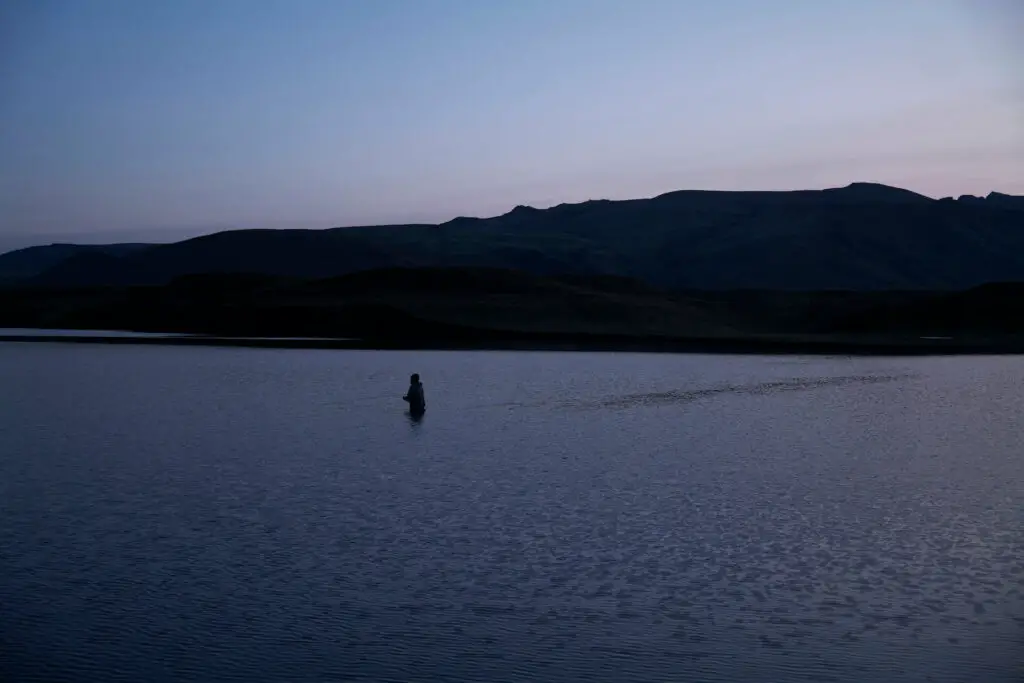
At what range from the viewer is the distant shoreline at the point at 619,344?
5578cm

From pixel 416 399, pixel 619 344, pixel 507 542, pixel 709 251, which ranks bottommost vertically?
pixel 507 542

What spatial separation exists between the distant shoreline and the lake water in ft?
85.5

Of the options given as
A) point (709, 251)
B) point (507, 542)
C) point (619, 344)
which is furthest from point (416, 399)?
point (709, 251)

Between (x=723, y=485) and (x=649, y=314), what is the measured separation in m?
52.1

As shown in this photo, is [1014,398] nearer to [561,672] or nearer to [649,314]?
[561,672]

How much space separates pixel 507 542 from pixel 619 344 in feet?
147

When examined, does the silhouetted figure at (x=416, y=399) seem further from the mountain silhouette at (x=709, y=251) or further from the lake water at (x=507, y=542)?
the mountain silhouette at (x=709, y=251)

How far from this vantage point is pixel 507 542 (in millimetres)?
13984

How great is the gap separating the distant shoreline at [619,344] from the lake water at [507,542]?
26.1 metres

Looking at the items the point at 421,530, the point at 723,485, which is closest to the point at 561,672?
the point at 421,530

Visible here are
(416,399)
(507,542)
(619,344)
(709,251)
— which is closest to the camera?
(507,542)

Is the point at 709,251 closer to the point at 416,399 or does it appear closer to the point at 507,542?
the point at 416,399

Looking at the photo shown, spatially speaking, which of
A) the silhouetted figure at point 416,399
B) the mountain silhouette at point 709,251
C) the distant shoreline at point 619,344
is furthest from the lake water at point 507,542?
the mountain silhouette at point 709,251

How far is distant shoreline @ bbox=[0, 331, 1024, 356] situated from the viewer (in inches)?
2196
